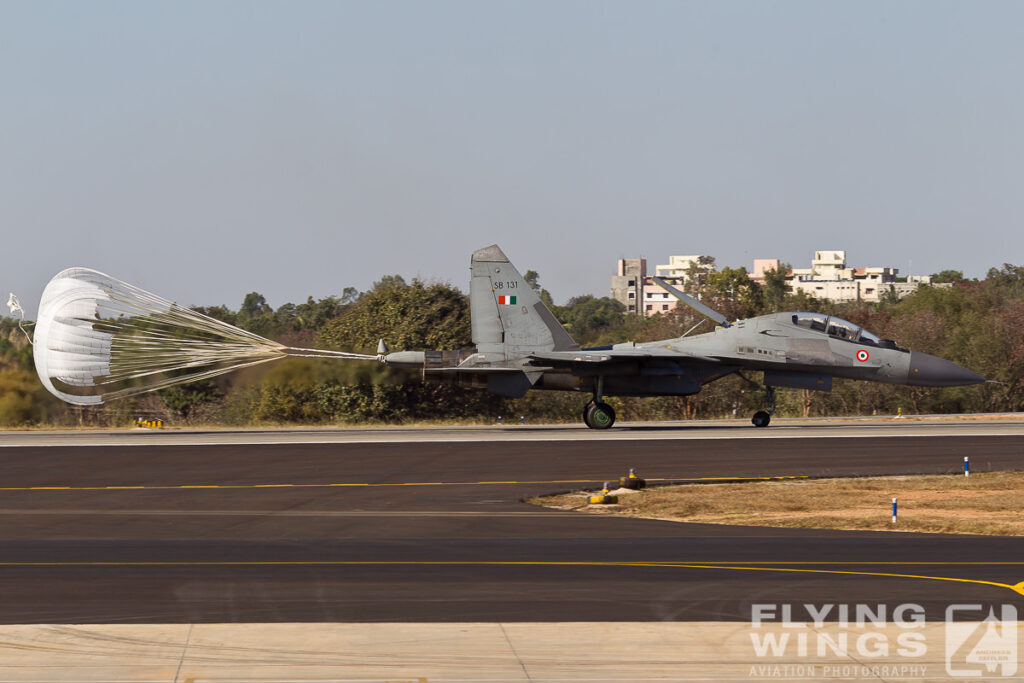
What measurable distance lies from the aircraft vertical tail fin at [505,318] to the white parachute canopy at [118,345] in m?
4.68

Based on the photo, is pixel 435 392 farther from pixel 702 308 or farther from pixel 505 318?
pixel 702 308

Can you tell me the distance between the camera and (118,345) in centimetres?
3353

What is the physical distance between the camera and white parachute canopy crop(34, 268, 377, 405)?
3062 centimetres

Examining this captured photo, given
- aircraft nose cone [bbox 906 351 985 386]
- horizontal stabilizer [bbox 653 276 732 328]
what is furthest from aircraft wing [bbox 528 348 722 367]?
aircraft nose cone [bbox 906 351 985 386]

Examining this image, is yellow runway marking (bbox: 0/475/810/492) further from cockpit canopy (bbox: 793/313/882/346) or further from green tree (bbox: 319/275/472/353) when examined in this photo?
green tree (bbox: 319/275/472/353)

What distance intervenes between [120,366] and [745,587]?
2792cm

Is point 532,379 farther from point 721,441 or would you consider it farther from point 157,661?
point 157,661

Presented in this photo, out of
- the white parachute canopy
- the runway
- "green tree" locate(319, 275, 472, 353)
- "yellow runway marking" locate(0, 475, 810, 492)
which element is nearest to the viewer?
the runway

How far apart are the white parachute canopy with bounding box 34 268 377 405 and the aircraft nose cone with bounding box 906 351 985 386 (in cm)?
1718

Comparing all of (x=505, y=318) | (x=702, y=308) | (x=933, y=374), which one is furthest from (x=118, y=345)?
(x=933, y=374)

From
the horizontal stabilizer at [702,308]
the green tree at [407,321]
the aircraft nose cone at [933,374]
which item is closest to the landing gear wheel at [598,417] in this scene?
the horizontal stabilizer at [702,308]

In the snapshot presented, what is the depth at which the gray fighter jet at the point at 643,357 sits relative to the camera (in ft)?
105

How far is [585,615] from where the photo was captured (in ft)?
32.0

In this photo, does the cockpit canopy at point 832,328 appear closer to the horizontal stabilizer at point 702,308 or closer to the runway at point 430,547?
the horizontal stabilizer at point 702,308
